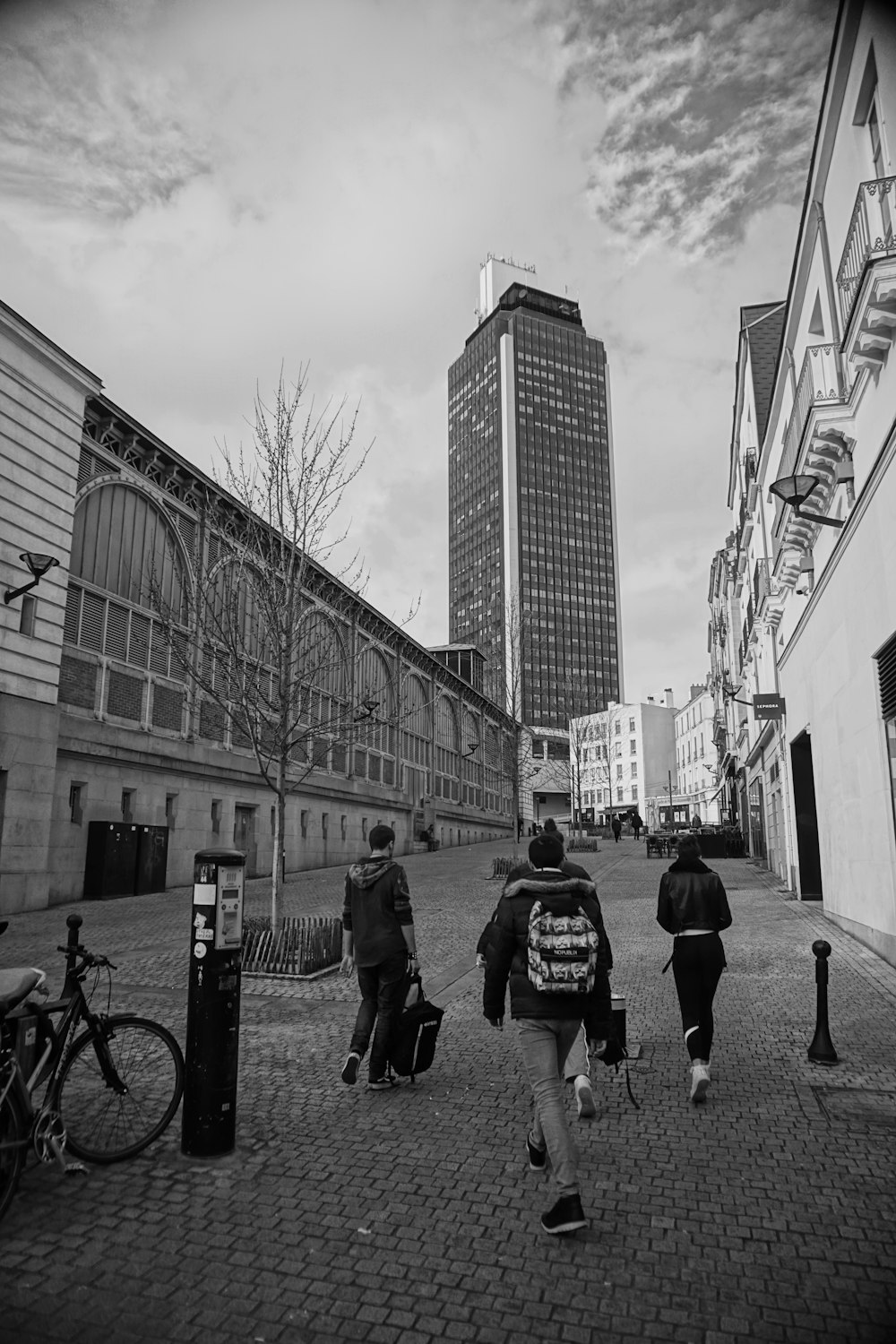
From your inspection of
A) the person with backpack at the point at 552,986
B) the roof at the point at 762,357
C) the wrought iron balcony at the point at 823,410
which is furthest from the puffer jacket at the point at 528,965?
the roof at the point at 762,357

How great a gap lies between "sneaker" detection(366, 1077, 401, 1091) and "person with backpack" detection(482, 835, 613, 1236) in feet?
6.23

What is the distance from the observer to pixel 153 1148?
16.9 feet

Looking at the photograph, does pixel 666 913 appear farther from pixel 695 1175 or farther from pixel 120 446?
pixel 120 446

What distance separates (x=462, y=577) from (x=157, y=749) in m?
144

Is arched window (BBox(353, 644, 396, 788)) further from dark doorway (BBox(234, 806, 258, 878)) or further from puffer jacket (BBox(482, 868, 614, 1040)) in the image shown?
puffer jacket (BBox(482, 868, 614, 1040))

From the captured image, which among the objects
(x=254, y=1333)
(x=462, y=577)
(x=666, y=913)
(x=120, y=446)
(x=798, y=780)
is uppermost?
(x=462, y=577)

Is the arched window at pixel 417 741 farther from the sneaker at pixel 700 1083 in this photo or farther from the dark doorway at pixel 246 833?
the sneaker at pixel 700 1083

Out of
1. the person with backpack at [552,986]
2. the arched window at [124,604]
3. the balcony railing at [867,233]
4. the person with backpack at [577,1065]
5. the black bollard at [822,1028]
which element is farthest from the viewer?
the arched window at [124,604]

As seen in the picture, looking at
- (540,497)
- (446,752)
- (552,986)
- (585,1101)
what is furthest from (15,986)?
(540,497)

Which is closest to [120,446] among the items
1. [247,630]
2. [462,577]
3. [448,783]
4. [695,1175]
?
[247,630]

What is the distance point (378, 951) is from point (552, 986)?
2327 mm

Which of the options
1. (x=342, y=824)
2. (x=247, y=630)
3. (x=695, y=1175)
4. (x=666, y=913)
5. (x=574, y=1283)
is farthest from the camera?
(x=342, y=824)

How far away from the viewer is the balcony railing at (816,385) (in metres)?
11.7

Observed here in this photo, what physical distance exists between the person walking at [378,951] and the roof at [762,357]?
878 inches
